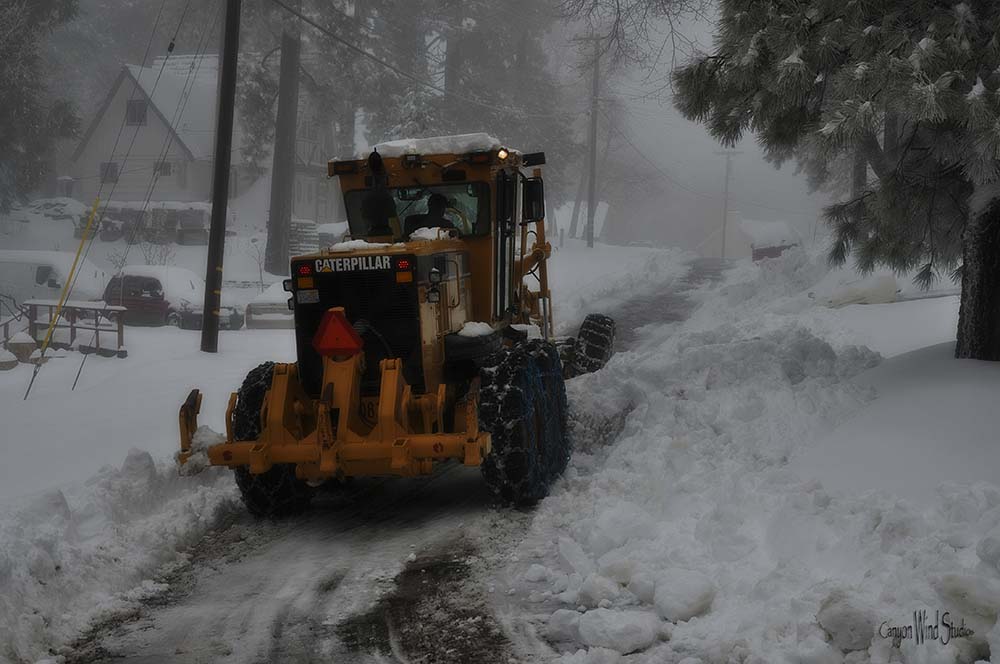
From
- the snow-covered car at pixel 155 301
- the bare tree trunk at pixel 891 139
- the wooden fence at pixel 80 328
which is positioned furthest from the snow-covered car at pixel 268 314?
the bare tree trunk at pixel 891 139

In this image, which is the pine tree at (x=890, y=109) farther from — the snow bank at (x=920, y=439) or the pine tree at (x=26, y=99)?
the pine tree at (x=26, y=99)

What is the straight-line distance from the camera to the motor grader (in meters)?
6.77

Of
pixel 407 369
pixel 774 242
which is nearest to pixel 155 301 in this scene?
pixel 407 369

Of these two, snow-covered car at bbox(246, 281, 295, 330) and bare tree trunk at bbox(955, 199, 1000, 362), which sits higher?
bare tree trunk at bbox(955, 199, 1000, 362)

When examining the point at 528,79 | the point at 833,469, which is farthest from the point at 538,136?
the point at 833,469

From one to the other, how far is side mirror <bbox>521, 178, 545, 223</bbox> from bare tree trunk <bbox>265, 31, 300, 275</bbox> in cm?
2441

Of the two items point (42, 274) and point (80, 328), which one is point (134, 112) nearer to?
point (42, 274)

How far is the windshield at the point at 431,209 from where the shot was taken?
27.8ft

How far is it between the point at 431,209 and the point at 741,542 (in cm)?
422

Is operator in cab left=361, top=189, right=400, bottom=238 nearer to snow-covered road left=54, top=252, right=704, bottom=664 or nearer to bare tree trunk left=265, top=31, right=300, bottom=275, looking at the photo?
snow-covered road left=54, top=252, right=704, bottom=664

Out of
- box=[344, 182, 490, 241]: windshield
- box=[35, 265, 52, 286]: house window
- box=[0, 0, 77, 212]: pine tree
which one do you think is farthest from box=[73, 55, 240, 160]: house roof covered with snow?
box=[344, 182, 490, 241]: windshield

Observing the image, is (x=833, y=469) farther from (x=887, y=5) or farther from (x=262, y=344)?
(x=262, y=344)

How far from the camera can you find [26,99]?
31562 millimetres

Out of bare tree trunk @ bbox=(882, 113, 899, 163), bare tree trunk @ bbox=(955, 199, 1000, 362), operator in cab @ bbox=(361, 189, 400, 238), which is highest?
bare tree trunk @ bbox=(882, 113, 899, 163)
